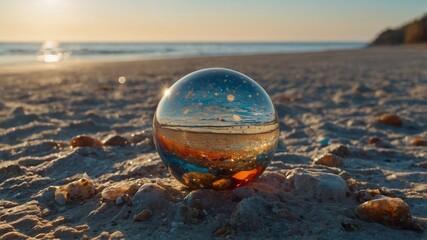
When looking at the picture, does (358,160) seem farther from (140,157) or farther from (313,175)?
(140,157)

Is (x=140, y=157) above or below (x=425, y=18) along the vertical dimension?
below

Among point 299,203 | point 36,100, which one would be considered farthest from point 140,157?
point 36,100

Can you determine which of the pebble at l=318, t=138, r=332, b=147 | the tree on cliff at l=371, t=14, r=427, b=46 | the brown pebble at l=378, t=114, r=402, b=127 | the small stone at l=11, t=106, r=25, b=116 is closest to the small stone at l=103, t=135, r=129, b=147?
the pebble at l=318, t=138, r=332, b=147

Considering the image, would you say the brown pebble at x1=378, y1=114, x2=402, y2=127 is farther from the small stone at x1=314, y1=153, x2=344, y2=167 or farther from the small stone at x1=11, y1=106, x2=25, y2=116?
the small stone at x1=11, y1=106, x2=25, y2=116

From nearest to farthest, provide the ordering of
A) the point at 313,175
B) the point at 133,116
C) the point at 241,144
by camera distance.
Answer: the point at 241,144
the point at 313,175
the point at 133,116

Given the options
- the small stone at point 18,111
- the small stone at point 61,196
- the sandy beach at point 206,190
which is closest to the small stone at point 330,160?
the sandy beach at point 206,190

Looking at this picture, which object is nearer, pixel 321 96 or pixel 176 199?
pixel 176 199

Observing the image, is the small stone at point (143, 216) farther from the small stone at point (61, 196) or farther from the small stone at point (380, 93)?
the small stone at point (380, 93)

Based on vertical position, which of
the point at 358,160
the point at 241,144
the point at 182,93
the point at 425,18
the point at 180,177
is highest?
the point at 425,18
